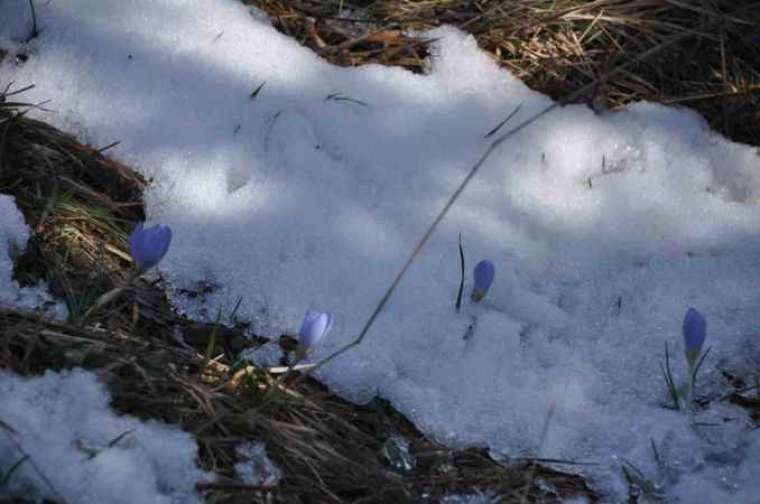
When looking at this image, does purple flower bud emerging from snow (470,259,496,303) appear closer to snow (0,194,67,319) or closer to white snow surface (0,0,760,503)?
white snow surface (0,0,760,503)

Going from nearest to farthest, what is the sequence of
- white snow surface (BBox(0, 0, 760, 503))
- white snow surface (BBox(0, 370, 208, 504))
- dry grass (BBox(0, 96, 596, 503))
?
white snow surface (BBox(0, 370, 208, 504)) < dry grass (BBox(0, 96, 596, 503)) < white snow surface (BBox(0, 0, 760, 503))

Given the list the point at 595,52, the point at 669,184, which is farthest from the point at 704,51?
the point at 669,184

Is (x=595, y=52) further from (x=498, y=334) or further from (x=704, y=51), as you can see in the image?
(x=498, y=334)

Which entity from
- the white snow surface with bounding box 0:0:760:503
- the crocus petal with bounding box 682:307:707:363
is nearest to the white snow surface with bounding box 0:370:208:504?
the white snow surface with bounding box 0:0:760:503

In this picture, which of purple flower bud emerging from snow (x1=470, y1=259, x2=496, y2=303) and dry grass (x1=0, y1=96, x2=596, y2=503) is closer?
dry grass (x1=0, y1=96, x2=596, y2=503)

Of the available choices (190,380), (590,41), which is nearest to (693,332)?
(190,380)

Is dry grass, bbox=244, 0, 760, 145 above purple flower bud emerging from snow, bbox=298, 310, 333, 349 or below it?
above
